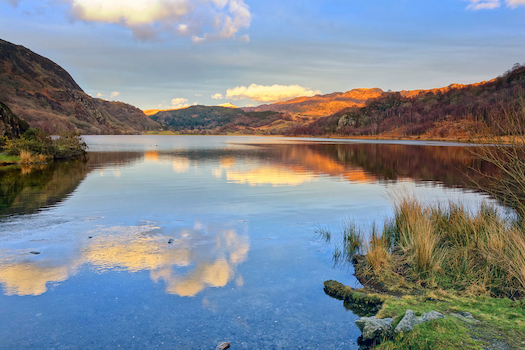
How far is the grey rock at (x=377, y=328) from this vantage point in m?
4.79

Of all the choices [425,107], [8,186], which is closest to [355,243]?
[8,186]

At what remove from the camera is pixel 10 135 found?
100ft

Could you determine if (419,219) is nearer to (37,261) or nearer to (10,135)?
(37,261)

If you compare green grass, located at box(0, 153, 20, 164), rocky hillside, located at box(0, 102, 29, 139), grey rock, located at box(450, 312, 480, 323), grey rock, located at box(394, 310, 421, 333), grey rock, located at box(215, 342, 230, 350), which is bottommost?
grey rock, located at box(215, 342, 230, 350)

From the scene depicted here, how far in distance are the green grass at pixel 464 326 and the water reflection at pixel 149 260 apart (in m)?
3.24

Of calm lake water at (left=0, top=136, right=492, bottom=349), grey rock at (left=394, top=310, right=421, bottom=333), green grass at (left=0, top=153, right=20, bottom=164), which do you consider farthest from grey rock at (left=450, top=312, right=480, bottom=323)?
green grass at (left=0, top=153, right=20, bottom=164)

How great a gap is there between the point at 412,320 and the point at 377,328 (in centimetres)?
47

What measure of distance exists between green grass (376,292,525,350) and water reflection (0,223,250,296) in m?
3.24

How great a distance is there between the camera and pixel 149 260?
7.74 meters

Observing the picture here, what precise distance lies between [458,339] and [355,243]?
460 cm

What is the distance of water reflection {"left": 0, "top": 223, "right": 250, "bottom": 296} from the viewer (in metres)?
6.61

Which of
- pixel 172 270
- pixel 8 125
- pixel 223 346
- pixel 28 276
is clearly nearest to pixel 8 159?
pixel 8 125

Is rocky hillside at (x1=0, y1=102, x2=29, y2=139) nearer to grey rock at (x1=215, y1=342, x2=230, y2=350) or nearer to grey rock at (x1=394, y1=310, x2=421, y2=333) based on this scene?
grey rock at (x1=215, y1=342, x2=230, y2=350)

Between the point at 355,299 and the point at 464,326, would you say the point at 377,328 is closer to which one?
the point at 464,326
